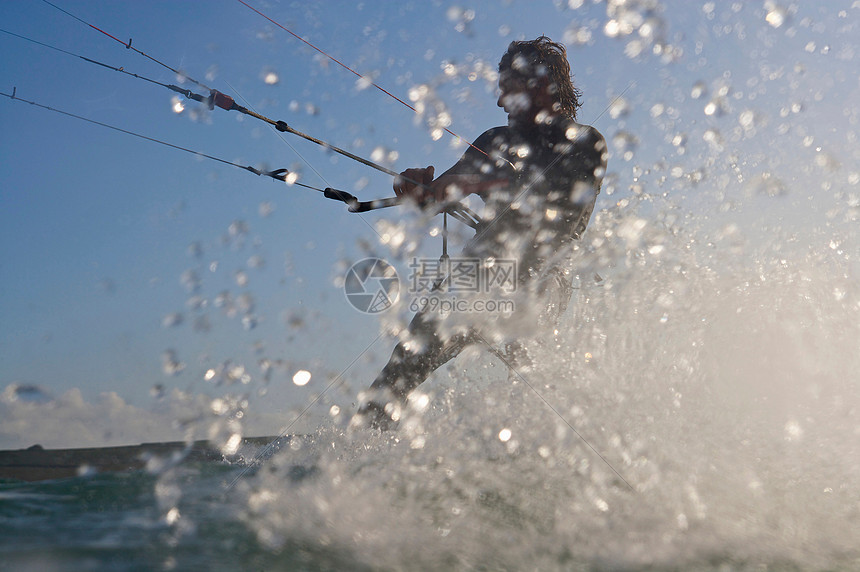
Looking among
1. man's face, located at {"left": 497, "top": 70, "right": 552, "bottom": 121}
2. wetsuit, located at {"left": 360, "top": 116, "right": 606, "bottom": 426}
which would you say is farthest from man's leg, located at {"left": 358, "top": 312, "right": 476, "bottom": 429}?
man's face, located at {"left": 497, "top": 70, "right": 552, "bottom": 121}

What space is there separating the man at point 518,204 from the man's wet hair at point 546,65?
0.11 metres

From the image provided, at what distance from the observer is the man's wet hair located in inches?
138

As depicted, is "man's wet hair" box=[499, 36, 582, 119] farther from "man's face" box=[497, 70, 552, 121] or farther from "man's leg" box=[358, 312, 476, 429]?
"man's leg" box=[358, 312, 476, 429]

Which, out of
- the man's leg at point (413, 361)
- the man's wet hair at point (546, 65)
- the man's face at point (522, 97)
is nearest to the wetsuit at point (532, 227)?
the man's leg at point (413, 361)

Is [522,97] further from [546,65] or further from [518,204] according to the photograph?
[518,204]

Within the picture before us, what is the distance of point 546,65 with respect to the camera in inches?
139

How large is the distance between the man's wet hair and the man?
0.35 feet

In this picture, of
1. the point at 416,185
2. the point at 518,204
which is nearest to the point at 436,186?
the point at 416,185

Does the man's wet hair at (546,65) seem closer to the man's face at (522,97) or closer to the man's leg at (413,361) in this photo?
the man's face at (522,97)

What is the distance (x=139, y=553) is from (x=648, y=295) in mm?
2803

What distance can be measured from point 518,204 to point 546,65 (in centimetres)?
95

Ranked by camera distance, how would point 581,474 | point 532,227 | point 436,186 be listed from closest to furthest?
point 581,474 → point 532,227 → point 436,186

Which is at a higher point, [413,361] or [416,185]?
[416,185]

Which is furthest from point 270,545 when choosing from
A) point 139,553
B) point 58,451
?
point 58,451
